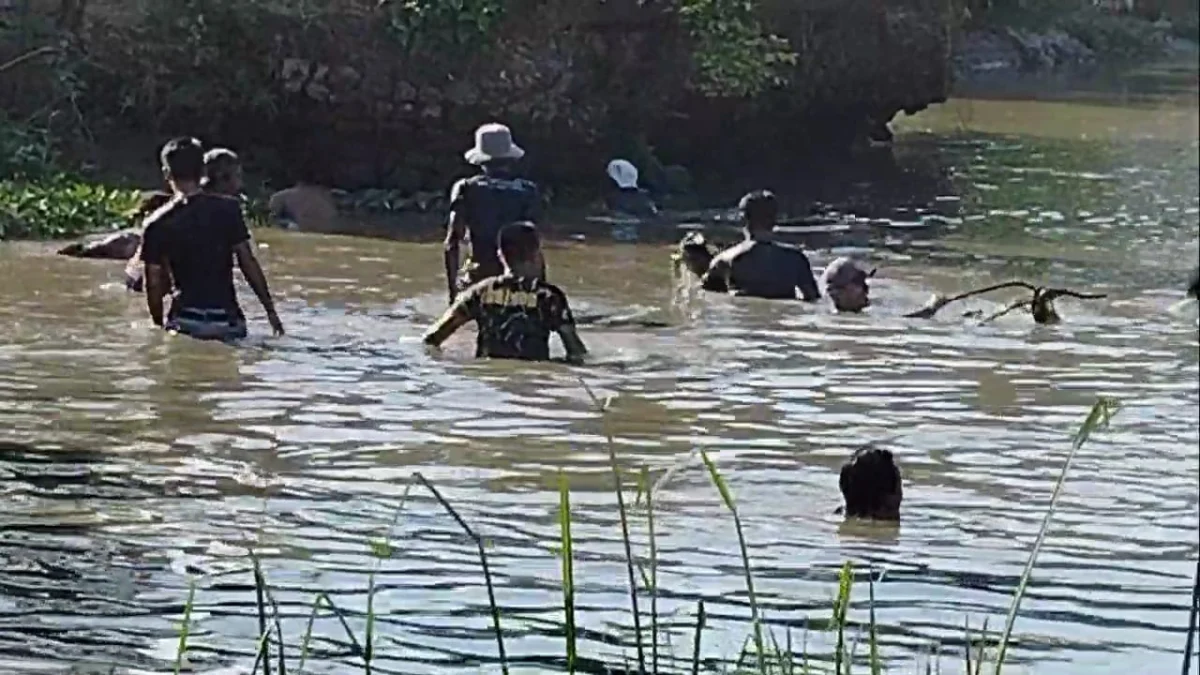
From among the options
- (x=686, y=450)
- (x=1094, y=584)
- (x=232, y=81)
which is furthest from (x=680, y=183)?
(x=1094, y=584)

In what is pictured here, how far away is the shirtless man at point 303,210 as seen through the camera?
19422 mm

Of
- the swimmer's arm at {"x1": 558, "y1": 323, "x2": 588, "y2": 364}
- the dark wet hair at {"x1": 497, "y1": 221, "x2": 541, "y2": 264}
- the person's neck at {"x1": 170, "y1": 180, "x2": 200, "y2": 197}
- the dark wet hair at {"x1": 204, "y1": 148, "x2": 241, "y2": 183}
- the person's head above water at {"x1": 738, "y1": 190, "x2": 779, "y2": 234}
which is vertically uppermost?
Result: the dark wet hair at {"x1": 204, "y1": 148, "x2": 241, "y2": 183}

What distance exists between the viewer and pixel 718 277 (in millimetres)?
15156

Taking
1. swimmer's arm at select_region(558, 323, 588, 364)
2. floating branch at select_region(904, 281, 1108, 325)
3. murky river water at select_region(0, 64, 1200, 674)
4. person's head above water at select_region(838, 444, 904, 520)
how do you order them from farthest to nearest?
floating branch at select_region(904, 281, 1108, 325) → swimmer's arm at select_region(558, 323, 588, 364) → person's head above water at select_region(838, 444, 904, 520) → murky river water at select_region(0, 64, 1200, 674)

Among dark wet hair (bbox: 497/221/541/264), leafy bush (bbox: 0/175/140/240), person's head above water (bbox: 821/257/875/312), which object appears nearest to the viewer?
dark wet hair (bbox: 497/221/541/264)

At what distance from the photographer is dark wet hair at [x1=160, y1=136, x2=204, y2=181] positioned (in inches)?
468

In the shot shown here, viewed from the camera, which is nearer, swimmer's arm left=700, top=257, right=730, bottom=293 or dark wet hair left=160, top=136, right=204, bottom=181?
dark wet hair left=160, top=136, right=204, bottom=181

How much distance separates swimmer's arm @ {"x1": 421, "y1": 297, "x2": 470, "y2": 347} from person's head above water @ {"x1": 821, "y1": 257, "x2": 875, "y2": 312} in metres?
3.27

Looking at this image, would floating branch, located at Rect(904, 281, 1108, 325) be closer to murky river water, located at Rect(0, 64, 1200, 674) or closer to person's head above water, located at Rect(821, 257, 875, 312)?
murky river water, located at Rect(0, 64, 1200, 674)

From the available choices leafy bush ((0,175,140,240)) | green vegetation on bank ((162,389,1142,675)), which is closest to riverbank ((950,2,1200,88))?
green vegetation on bank ((162,389,1142,675))

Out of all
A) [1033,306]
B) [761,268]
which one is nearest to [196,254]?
[761,268]

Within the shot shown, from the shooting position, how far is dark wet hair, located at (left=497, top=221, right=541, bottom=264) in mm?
11453

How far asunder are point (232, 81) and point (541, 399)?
12.1 meters

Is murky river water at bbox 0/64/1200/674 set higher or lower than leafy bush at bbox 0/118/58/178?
lower
